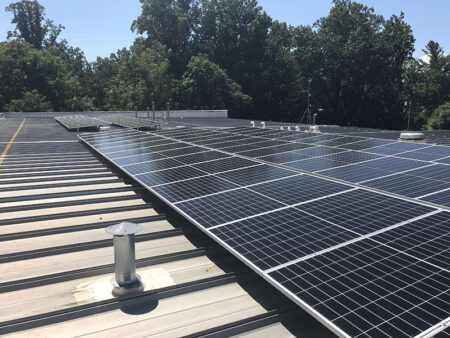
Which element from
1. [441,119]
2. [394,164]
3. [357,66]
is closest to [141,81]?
[357,66]

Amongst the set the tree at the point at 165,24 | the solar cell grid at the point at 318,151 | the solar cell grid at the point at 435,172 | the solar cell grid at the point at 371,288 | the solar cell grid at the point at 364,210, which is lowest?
the solar cell grid at the point at 371,288

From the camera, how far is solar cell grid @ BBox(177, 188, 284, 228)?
7.81m

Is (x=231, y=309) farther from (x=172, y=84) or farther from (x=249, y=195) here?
(x=172, y=84)

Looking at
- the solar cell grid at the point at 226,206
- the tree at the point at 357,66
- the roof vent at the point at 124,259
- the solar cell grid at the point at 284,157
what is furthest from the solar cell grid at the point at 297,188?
the tree at the point at 357,66

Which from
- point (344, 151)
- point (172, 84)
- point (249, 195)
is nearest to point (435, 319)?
point (249, 195)

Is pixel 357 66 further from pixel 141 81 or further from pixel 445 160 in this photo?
pixel 445 160

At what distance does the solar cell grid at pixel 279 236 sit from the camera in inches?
234

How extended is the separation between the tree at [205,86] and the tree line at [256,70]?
22 centimetres

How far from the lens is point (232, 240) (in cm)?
669

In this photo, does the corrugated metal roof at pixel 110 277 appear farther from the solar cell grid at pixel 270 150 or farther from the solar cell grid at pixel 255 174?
the solar cell grid at pixel 270 150

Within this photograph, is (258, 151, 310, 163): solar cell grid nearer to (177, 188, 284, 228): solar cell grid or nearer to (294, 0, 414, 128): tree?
(177, 188, 284, 228): solar cell grid

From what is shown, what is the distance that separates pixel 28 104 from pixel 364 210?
79.5 m

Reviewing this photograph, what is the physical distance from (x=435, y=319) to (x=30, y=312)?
6.27 meters

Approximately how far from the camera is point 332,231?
6.57 metres
